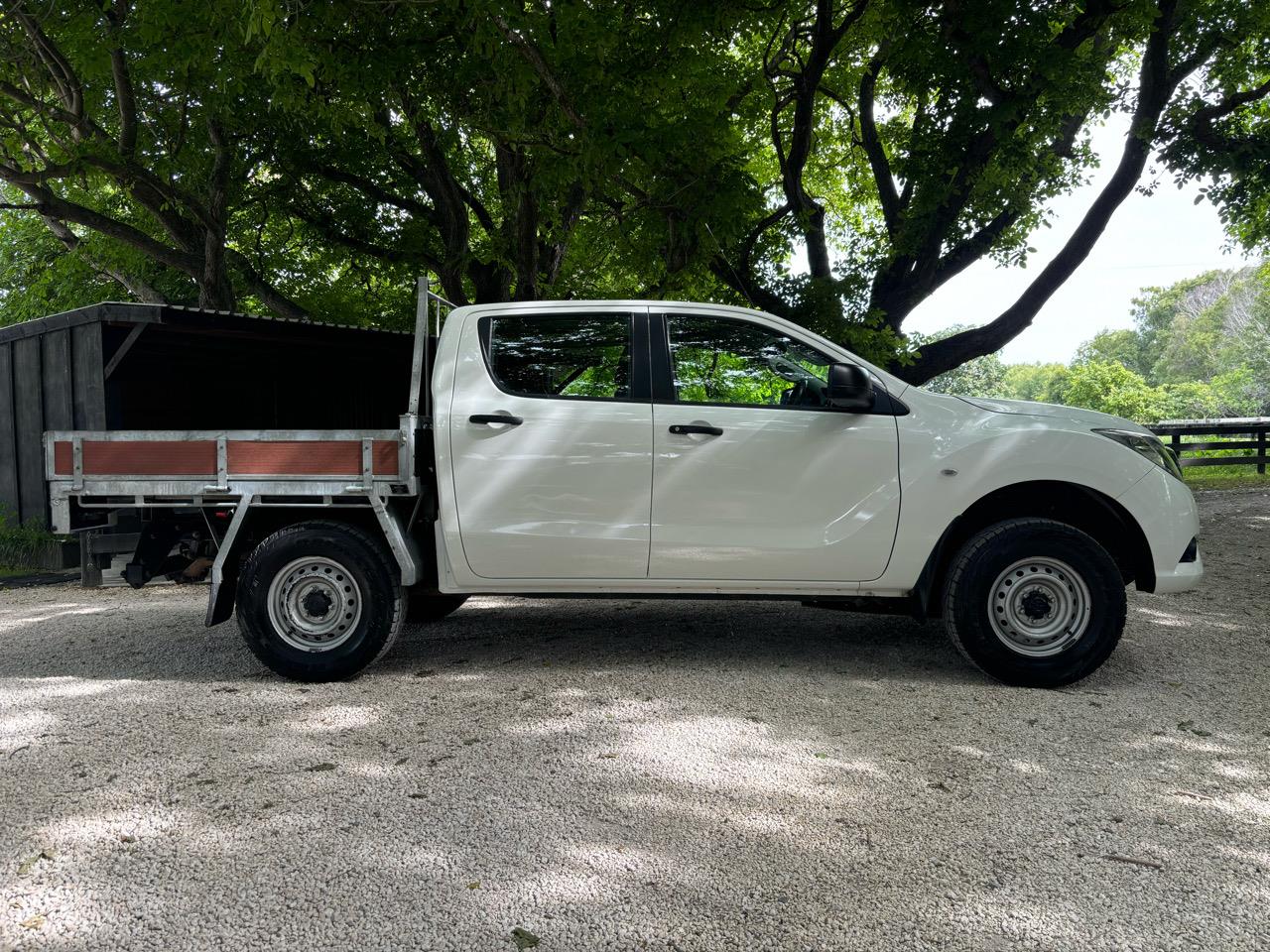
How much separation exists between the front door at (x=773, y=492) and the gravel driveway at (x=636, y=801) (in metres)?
0.66

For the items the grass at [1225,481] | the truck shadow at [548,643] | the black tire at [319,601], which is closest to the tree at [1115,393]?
the grass at [1225,481]

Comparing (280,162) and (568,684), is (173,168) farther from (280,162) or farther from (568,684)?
(568,684)

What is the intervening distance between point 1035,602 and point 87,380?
676 cm

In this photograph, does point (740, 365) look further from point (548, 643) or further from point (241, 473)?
point (241, 473)

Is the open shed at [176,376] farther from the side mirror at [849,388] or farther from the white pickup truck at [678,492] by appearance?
the side mirror at [849,388]

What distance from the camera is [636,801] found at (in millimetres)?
3225

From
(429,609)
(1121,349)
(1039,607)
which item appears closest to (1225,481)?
(1039,607)

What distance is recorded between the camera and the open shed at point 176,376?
674 centimetres

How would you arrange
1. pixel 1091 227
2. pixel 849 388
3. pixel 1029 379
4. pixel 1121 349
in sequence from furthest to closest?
pixel 1029 379
pixel 1121 349
pixel 1091 227
pixel 849 388

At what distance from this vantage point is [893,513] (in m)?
4.66

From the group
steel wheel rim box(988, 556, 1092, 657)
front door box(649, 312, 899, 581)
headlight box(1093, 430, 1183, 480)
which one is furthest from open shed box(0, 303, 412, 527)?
headlight box(1093, 430, 1183, 480)

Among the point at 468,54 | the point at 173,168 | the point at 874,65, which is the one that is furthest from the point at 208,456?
the point at 874,65

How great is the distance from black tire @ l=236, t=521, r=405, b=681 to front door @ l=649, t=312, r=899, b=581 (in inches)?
58.7

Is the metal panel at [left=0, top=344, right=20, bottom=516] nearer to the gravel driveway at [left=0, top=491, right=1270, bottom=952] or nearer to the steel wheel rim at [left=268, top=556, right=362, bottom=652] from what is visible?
the gravel driveway at [left=0, top=491, right=1270, bottom=952]
